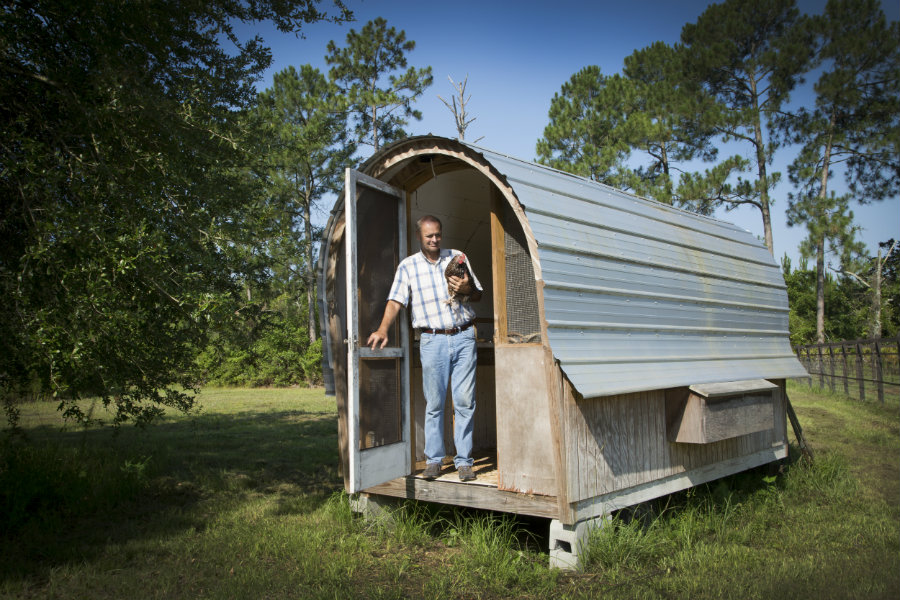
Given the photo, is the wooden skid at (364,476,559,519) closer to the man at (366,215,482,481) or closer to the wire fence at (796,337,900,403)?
the man at (366,215,482,481)

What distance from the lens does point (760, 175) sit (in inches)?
887

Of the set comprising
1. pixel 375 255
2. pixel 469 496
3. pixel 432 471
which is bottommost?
pixel 469 496

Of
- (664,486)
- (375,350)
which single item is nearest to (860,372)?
(664,486)

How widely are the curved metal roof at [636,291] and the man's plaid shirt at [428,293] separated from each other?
2.58ft

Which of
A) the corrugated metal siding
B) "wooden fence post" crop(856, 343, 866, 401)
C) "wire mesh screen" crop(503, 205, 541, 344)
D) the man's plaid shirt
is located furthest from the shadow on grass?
"wooden fence post" crop(856, 343, 866, 401)

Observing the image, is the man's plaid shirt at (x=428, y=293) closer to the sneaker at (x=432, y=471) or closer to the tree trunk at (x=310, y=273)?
the sneaker at (x=432, y=471)

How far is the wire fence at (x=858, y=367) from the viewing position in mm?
12930

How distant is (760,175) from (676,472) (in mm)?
19503

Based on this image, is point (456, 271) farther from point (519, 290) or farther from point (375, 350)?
point (375, 350)

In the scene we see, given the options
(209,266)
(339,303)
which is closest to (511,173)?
(339,303)

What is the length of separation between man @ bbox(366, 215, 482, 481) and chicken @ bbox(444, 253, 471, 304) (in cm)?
2

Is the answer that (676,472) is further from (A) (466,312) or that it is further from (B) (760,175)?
(B) (760,175)

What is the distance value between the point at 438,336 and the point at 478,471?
4.70 ft

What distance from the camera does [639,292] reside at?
559 centimetres
